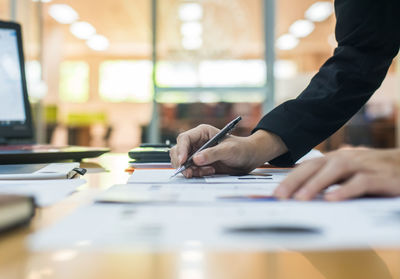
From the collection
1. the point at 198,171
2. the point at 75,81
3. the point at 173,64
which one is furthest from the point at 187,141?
the point at 75,81

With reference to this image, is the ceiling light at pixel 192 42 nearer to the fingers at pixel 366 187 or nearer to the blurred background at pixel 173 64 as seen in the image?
the blurred background at pixel 173 64

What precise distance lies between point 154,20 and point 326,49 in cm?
774

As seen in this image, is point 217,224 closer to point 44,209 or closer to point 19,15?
point 44,209

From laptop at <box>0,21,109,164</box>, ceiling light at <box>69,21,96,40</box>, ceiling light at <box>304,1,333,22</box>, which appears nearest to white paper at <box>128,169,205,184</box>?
laptop at <box>0,21,109,164</box>

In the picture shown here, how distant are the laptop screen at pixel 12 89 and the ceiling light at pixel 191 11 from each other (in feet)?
9.36

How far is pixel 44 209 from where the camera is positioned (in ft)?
1.42

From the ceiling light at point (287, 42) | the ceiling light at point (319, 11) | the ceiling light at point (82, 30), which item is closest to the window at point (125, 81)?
the ceiling light at point (82, 30)

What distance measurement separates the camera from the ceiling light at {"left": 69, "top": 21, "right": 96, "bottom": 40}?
359 inches

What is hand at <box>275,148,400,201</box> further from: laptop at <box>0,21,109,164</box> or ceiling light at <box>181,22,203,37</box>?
ceiling light at <box>181,22,203,37</box>

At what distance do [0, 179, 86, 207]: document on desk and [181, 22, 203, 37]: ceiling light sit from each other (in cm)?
328

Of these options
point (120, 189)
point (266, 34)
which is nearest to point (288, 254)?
point (120, 189)

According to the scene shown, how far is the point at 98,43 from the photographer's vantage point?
36.1 feet

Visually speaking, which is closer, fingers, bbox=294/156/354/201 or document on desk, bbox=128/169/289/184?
fingers, bbox=294/156/354/201

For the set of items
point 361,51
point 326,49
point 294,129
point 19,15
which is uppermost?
point 326,49
